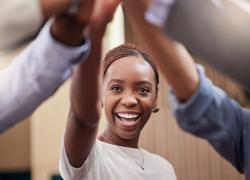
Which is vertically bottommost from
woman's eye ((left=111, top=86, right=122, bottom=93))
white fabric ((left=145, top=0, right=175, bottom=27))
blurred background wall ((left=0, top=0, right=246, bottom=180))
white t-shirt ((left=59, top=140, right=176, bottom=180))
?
blurred background wall ((left=0, top=0, right=246, bottom=180))

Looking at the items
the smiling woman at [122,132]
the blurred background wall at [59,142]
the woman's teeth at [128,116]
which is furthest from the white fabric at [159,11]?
the blurred background wall at [59,142]

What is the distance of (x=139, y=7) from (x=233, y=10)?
0.24 feet

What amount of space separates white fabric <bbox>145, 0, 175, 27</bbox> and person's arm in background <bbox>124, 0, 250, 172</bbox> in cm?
2

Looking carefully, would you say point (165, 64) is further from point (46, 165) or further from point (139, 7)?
point (46, 165)

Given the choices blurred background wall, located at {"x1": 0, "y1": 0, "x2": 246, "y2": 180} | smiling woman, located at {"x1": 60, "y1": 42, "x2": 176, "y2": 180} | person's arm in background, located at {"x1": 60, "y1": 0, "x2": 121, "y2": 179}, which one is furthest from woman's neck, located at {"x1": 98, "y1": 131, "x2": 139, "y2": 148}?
blurred background wall, located at {"x1": 0, "y1": 0, "x2": 246, "y2": 180}

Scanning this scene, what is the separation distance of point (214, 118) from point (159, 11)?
103mm

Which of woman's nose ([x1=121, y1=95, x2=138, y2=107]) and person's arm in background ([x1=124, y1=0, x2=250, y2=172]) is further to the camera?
woman's nose ([x1=121, y1=95, x2=138, y2=107])

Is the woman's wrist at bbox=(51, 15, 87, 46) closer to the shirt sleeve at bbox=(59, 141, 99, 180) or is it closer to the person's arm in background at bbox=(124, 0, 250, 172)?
the person's arm in background at bbox=(124, 0, 250, 172)

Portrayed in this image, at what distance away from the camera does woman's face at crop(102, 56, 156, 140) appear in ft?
2.29

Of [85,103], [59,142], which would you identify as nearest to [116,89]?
[85,103]

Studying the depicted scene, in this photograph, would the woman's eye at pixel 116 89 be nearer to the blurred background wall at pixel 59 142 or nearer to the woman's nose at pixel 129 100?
the woman's nose at pixel 129 100

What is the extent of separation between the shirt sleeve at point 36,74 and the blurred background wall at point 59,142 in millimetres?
1216

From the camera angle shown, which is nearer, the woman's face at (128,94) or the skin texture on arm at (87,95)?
the skin texture on arm at (87,95)

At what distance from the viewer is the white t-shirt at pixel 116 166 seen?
0.64 metres
